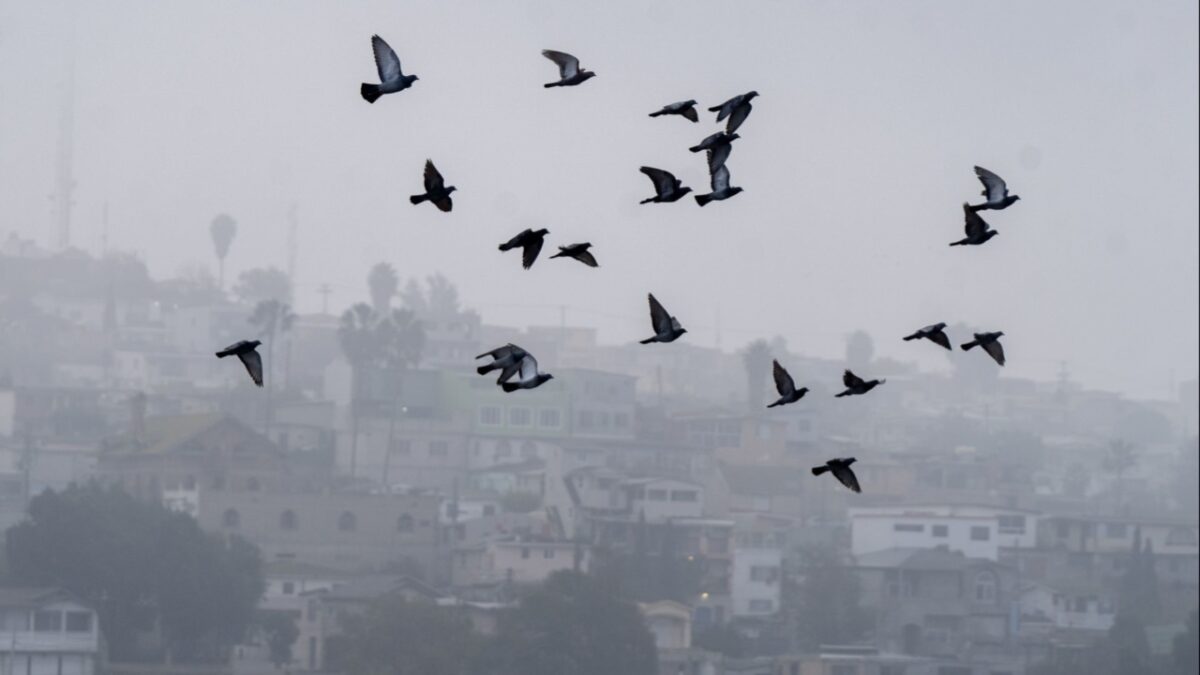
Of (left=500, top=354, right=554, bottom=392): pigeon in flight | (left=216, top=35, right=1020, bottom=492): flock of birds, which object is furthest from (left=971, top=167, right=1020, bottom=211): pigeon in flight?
(left=500, top=354, right=554, bottom=392): pigeon in flight

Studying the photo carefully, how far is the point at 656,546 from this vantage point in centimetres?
7650

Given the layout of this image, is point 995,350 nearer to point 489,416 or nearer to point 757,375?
point 489,416

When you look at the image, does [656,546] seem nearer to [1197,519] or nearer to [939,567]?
[939,567]

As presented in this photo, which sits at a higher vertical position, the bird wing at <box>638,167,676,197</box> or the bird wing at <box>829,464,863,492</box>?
the bird wing at <box>638,167,676,197</box>

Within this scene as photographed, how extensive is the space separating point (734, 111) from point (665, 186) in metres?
1.00

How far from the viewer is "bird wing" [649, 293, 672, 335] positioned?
2239 cm

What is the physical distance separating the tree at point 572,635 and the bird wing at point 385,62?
130 feet

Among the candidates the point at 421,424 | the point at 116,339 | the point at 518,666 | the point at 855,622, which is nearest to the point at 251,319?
the point at 421,424

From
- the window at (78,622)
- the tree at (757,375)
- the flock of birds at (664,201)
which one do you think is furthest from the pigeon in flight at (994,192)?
the tree at (757,375)

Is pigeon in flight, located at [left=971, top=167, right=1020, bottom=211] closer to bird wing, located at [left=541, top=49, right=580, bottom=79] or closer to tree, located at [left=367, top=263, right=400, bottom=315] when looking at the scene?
bird wing, located at [left=541, top=49, right=580, bottom=79]

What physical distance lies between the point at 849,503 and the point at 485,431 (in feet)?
51.1

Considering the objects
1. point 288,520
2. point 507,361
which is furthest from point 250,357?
point 288,520

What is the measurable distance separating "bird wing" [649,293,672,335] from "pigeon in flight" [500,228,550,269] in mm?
1176

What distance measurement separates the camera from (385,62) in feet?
68.8
